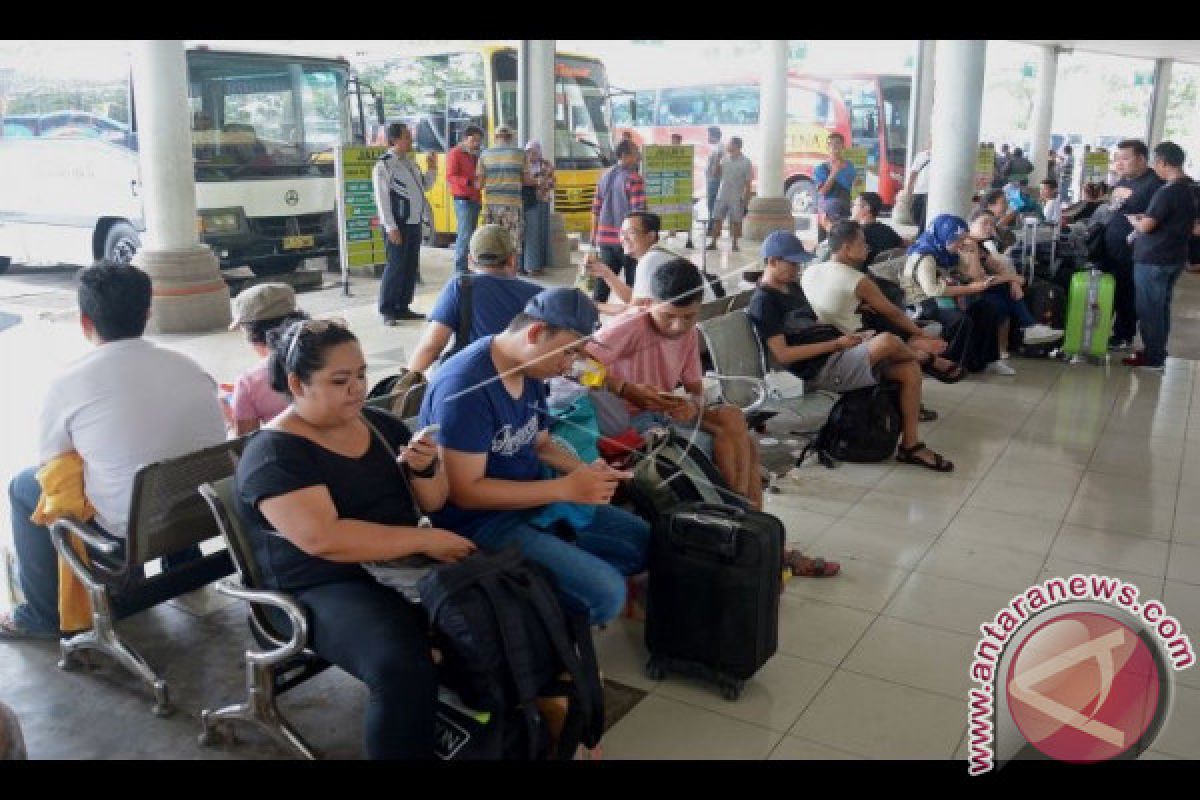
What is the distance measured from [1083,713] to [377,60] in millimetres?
14348

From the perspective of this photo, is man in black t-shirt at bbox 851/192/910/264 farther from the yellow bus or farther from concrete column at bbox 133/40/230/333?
the yellow bus

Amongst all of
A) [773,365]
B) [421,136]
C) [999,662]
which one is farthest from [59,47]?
[999,662]

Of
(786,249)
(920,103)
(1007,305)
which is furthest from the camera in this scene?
(920,103)

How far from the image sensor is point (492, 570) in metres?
2.62

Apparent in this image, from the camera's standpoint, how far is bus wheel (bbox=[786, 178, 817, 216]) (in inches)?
781

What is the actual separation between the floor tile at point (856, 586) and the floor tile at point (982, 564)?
0.16m

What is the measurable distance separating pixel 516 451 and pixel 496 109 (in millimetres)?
11530

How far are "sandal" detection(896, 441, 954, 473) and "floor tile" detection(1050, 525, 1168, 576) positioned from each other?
2.85ft

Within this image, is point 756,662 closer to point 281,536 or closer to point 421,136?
point 281,536

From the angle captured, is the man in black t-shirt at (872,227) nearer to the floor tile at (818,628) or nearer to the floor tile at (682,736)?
the floor tile at (818,628)

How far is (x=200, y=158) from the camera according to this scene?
32.8 feet

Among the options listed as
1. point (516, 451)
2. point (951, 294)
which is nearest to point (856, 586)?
point (516, 451)

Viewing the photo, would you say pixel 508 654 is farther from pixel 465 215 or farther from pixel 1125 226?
pixel 465 215

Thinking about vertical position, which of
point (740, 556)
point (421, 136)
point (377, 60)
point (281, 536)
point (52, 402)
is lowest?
point (740, 556)
